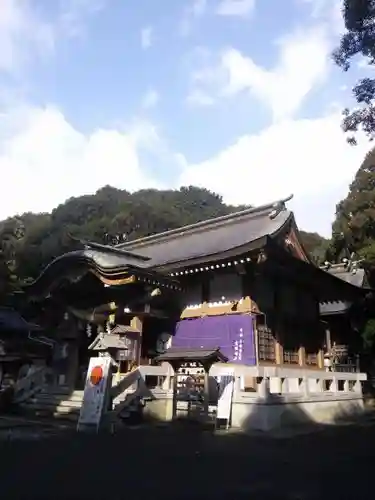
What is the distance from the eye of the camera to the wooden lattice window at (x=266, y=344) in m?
17.4

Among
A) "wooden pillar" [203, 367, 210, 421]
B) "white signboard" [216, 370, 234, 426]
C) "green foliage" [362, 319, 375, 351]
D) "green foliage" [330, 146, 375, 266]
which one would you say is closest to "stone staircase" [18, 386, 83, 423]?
"wooden pillar" [203, 367, 210, 421]

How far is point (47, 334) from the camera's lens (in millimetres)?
21109

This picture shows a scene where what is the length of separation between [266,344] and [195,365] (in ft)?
9.65

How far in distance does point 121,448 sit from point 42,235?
52.9m

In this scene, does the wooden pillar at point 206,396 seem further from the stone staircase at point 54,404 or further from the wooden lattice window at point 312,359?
the wooden lattice window at point 312,359

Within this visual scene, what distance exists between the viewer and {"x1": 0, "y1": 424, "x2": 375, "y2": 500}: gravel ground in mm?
6148

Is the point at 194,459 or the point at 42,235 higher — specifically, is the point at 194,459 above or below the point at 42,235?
below

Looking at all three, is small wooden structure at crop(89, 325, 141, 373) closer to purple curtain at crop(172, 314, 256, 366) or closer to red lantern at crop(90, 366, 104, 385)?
red lantern at crop(90, 366, 104, 385)

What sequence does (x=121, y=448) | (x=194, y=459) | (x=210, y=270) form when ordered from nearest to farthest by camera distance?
(x=194, y=459) → (x=121, y=448) → (x=210, y=270)

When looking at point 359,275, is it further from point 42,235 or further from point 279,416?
point 42,235

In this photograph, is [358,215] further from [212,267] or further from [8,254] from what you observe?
[8,254]

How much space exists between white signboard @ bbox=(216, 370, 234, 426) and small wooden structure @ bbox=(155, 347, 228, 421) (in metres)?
0.81

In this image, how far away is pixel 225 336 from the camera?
57.1 feet

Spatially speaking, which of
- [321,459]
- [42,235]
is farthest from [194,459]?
[42,235]
